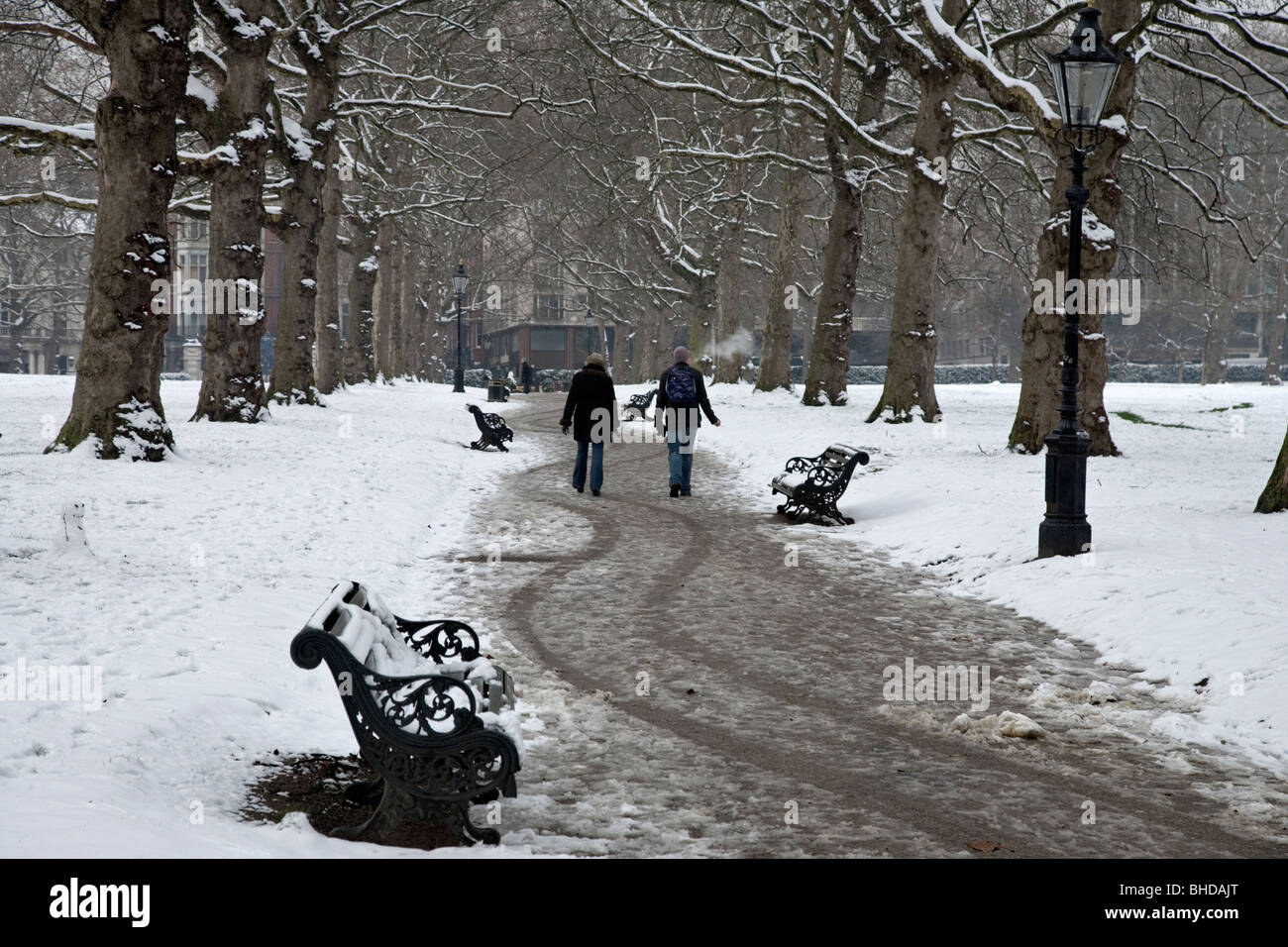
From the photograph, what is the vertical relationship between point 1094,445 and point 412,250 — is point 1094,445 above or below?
below

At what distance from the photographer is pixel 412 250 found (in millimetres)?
47531

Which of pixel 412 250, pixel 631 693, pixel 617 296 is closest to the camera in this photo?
pixel 631 693

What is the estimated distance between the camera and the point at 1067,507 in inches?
381

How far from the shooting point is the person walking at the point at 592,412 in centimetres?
1458

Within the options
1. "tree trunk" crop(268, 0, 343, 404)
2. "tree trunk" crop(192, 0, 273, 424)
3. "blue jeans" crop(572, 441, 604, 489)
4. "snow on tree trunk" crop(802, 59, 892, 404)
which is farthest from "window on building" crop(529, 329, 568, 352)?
"blue jeans" crop(572, 441, 604, 489)

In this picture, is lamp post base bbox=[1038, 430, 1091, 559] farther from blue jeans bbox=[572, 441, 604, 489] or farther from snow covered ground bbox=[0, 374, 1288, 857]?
blue jeans bbox=[572, 441, 604, 489]

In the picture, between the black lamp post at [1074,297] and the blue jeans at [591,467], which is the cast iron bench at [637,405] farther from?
the black lamp post at [1074,297]

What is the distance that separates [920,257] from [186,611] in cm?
1664

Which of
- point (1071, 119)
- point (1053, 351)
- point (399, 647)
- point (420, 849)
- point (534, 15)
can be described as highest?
point (534, 15)

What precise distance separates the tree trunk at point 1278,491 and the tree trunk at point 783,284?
1802 centimetres

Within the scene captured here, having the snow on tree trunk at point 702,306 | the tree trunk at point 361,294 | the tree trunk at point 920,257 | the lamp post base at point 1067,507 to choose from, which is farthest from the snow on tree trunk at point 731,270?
the lamp post base at point 1067,507
